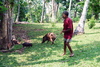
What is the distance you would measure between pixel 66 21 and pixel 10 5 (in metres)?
4.48

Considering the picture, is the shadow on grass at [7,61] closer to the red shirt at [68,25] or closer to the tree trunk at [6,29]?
the tree trunk at [6,29]

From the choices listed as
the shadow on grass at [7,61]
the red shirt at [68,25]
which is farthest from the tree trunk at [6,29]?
the red shirt at [68,25]

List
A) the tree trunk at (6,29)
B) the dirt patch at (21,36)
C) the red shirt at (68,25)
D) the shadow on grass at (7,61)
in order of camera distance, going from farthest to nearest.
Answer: the dirt patch at (21,36) < the tree trunk at (6,29) < the shadow on grass at (7,61) < the red shirt at (68,25)

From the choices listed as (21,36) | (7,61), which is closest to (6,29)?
(7,61)

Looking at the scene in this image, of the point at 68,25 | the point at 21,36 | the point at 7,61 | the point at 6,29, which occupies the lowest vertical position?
the point at 7,61

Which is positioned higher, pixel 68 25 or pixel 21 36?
pixel 68 25

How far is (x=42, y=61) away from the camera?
22.0 ft

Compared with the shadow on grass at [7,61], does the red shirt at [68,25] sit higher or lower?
higher

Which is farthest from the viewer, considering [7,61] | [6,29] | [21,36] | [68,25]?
[21,36]

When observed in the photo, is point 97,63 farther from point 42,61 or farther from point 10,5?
→ point 10,5

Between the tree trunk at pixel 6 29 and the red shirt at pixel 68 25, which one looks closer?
the red shirt at pixel 68 25

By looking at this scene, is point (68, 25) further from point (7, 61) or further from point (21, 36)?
point (21, 36)

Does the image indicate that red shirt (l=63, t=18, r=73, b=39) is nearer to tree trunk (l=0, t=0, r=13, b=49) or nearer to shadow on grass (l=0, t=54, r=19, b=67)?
shadow on grass (l=0, t=54, r=19, b=67)

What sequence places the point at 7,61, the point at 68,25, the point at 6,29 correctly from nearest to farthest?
the point at 68,25, the point at 7,61, the point at 6,29
